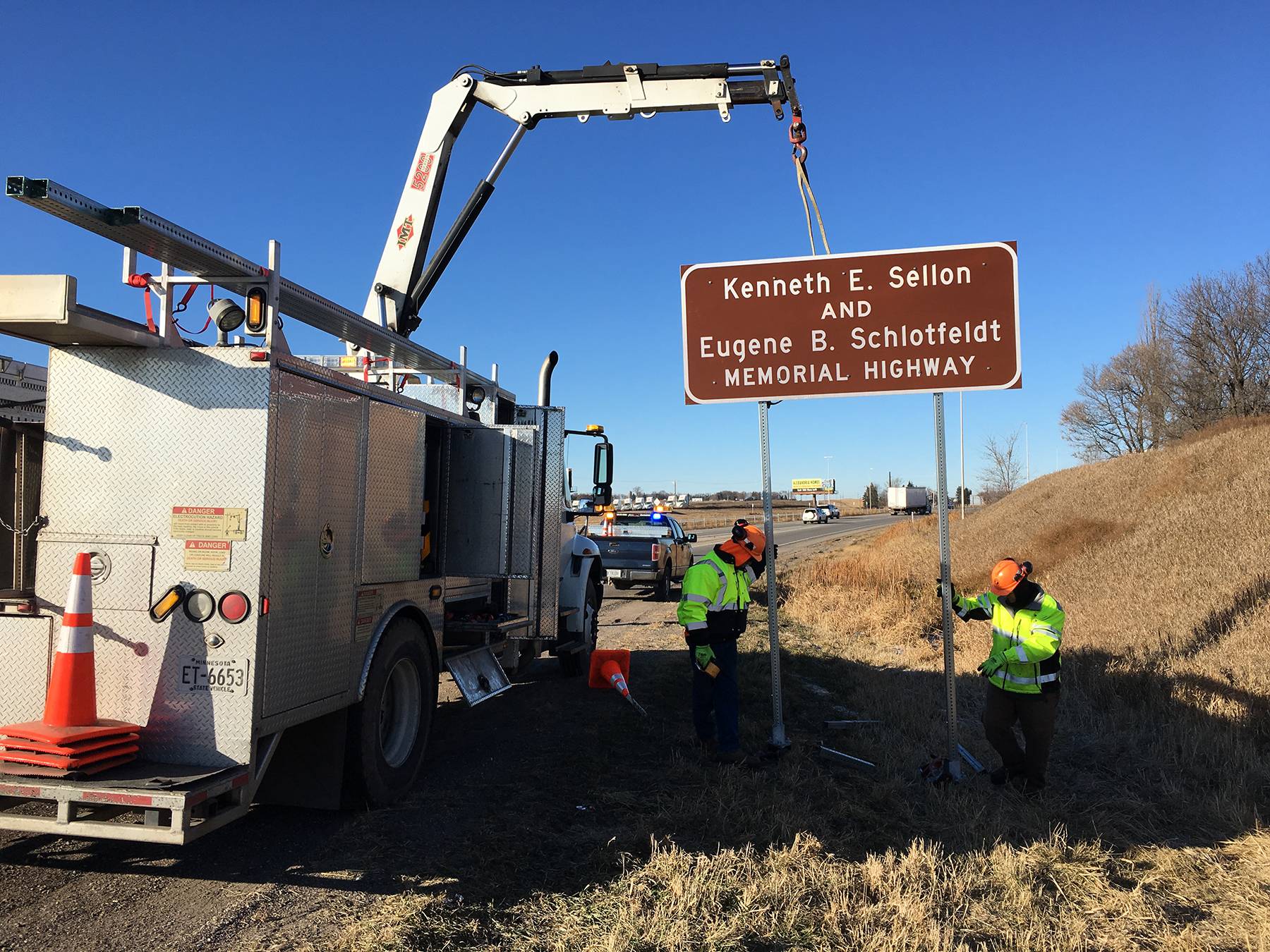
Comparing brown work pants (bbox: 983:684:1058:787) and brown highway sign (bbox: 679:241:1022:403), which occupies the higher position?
brown highway sign (bbox: 679:241:1022:403)

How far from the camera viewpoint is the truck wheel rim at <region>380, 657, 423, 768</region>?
5520 millimetres

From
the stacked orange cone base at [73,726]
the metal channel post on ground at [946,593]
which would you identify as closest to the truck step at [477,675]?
the stacked orange cone base at [73,726]

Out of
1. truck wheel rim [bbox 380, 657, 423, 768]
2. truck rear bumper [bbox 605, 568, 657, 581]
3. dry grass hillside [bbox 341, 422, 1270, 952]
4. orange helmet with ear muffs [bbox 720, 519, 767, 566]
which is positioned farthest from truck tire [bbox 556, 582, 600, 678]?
truck rear bumper [bbox 605, 568, 657, 581]

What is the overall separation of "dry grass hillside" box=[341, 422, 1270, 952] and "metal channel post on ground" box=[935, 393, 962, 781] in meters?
0.25

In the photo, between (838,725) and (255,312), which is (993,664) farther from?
(255,312)

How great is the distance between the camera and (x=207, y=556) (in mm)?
4070

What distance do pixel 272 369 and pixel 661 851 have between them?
10.7 ft

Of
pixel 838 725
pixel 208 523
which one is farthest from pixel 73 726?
pixel 838 725

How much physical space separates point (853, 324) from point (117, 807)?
5.62 m

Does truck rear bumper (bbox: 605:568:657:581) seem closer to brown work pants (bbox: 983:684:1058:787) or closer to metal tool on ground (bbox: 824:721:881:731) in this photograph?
metal tool on ground (bbox: 824:721:881:731)

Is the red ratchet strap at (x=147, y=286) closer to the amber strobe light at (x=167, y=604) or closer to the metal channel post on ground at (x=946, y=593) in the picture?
the amber strobe light at (x=167, y=604)

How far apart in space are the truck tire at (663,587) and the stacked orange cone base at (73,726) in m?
14.0

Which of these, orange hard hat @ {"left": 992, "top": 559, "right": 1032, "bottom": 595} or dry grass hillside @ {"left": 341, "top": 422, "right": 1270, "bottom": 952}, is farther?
orange hard hat @ {"left": 992, "top": 559, "right": 1032, "bottom": 595}

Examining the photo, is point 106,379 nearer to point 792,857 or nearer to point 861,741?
point 792,857
